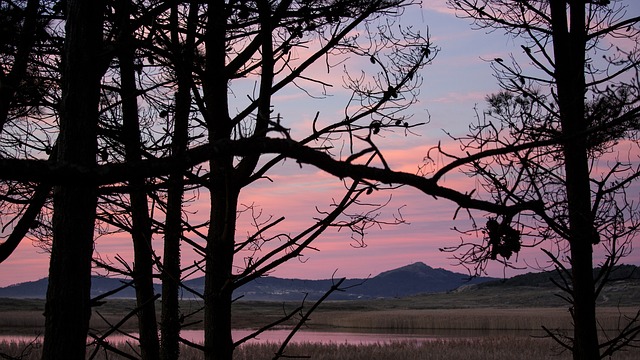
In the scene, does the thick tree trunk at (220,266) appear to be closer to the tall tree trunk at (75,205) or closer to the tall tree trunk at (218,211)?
the tall tree trunk at (218,211)

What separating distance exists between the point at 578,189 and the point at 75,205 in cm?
400

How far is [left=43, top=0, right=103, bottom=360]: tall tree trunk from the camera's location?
239 centimetres

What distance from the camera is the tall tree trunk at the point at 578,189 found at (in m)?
5.23

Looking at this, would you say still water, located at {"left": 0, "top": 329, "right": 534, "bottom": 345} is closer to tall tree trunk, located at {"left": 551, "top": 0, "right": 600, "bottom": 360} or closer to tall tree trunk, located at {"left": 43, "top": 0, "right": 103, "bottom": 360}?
tall tree trunk, located at {"left": 551, "top": 0, "right": 600, "bottom": 360}

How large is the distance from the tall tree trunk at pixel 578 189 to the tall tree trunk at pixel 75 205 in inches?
137

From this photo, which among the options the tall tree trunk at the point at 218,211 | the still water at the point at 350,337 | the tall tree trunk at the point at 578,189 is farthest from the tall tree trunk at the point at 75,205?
the still water at the point at 350,337

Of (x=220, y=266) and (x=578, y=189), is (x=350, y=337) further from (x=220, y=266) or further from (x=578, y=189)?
(x=220, y=266)

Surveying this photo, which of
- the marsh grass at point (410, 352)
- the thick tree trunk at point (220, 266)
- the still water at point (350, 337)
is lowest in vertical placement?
the still water at point (350, 337)

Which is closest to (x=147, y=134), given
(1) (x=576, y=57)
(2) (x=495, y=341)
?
(1) (x=576, y=57)

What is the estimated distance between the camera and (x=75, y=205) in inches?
96.3

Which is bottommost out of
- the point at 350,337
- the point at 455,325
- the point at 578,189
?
the point at 350,337

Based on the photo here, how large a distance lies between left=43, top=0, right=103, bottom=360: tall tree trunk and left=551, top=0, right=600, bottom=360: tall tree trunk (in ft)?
11.4

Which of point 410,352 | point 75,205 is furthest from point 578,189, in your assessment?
point 410,352

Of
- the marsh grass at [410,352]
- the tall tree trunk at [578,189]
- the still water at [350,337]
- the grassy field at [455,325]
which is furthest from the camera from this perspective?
the still water at [350,337]
